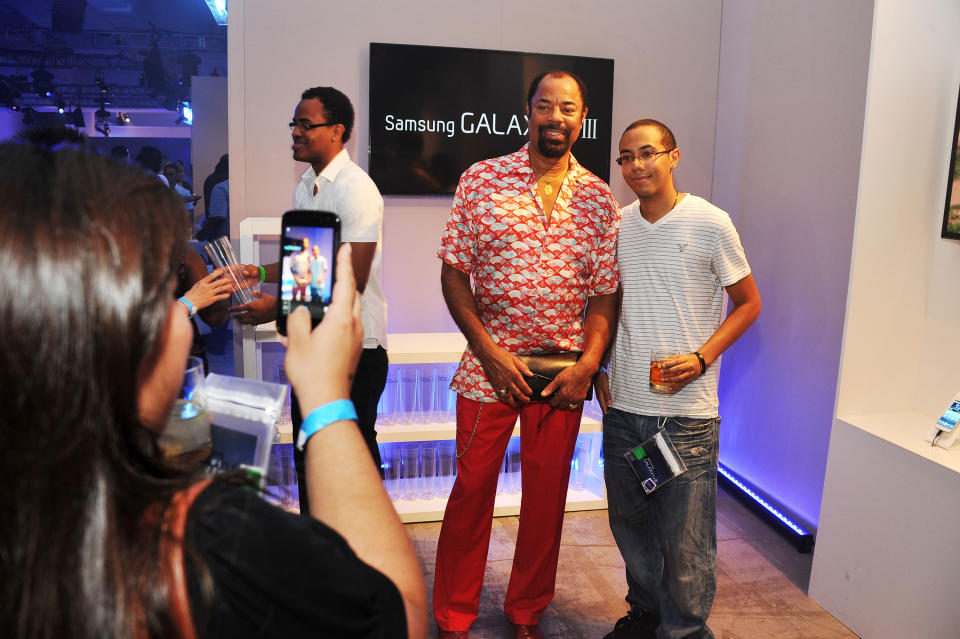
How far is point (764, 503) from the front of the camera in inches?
141

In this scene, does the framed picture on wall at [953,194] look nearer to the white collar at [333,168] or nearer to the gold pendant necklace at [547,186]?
the gold pendant necklace at [547,186]

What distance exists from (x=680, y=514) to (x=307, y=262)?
1.58 metres

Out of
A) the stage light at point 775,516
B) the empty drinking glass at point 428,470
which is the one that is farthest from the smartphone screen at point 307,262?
the stage light at point 775,516

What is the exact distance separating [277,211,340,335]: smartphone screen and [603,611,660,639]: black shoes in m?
1.91

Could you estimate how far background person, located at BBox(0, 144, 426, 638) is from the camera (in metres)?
0.57

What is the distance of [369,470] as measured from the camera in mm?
826

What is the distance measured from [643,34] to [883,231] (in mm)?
2034

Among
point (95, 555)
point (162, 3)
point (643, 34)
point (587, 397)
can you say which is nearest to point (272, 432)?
point (95, 555)

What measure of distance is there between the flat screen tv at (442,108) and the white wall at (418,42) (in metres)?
0.09

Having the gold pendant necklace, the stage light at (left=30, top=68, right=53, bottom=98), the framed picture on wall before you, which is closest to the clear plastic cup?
the gold pendant necklace

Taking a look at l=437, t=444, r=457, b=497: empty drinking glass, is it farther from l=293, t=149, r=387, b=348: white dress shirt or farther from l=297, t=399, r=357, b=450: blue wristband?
l=297, t=399, r=357, b=450: blue wristband

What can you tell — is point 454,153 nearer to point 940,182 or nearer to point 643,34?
point 643,34

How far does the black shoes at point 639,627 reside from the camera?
2399 mm

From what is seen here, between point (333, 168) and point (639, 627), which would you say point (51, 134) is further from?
point (639, 627)
